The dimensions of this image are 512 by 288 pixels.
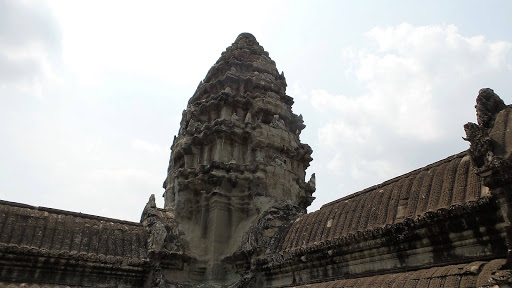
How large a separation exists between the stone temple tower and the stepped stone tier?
0.05 m

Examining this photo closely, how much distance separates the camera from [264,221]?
13.5m

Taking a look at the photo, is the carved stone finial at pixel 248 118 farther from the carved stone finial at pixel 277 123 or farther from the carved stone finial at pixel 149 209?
the carved stone finial at pixel 149 209

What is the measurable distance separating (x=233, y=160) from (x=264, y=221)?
2.89 metres

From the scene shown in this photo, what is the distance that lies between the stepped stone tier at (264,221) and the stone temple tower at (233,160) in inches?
2.0

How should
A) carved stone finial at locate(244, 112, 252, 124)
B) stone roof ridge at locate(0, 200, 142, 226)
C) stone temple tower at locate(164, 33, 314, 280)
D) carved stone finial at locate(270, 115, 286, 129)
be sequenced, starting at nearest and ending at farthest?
stone roof ridge at locate(0, 200, 142, 226) → stone temple tower at locate(164, 33, 314, 280) → carved stone finial at locate(244, 112, 252, 124) → carved stone finial at locate(270, 115, 286, 129)

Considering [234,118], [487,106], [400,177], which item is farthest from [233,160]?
[487,106]

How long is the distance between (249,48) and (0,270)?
13393 millimetres

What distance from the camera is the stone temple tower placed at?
47.1 feet

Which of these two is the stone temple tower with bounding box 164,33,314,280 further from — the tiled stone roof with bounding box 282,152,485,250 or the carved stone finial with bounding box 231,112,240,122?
the tiled stone roof with bounding box 282,152,485,250

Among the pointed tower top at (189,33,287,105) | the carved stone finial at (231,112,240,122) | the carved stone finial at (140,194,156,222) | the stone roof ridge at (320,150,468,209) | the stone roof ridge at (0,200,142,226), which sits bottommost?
the stone roof ridge at (0,200,142,226)

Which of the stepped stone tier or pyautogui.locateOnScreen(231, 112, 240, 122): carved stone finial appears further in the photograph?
pyautogui.locateOnScreen(231, 112, 240, 122): carved stone finial

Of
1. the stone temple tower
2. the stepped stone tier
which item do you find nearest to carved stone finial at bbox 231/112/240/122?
the stone temple tower

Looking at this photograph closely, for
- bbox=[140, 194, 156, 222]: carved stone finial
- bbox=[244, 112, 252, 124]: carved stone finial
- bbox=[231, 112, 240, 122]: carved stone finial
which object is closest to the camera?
bbox=[140, 194, 156, 222]: carved stone finial

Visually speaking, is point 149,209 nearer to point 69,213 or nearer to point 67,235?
point 69,213
